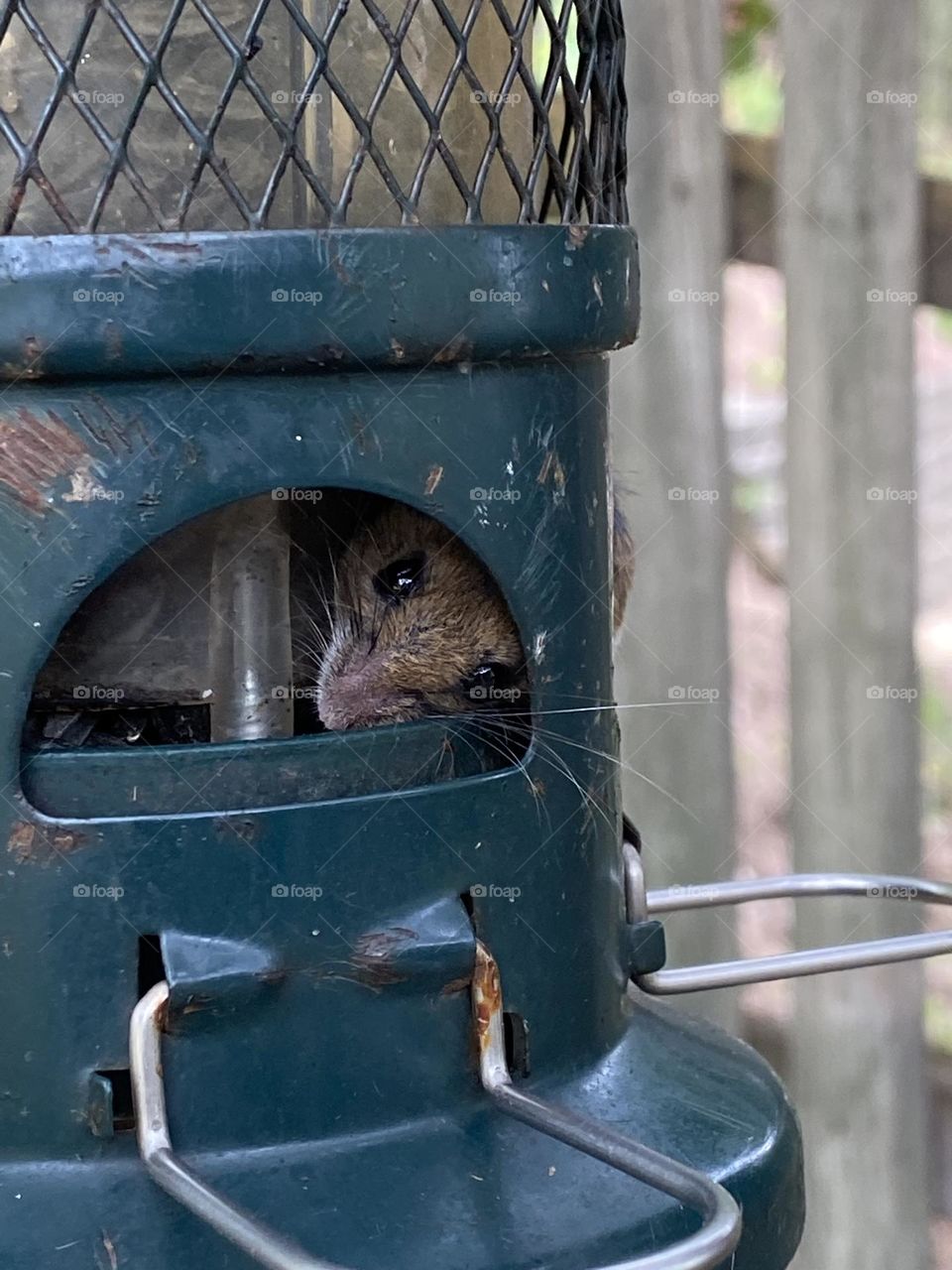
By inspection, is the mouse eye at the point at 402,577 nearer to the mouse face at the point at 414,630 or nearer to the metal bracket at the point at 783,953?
the mouse face at the point at 414,630

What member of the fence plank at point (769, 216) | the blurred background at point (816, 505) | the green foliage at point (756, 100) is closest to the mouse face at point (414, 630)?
the blurred background at point (816, 505)

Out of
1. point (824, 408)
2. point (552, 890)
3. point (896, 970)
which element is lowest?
point (896, 970)

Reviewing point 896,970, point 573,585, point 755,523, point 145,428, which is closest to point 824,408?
point 896,970

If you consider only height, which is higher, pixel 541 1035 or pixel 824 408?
pixel 824 408

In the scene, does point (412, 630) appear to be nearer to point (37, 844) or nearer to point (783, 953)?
point (783, 953)

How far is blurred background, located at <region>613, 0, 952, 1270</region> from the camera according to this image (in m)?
2.80

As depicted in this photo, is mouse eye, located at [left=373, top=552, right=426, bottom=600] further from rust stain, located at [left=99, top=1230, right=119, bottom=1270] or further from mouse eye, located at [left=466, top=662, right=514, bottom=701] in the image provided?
rust stain, located at [left=99, top=1230, right=119, bottom=1270]

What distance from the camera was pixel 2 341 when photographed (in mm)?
1297

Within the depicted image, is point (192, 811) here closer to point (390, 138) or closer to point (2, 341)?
point (2, 341)

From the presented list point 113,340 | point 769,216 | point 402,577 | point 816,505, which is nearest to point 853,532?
point 816,505

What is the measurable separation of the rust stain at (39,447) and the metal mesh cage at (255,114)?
5.3 inches

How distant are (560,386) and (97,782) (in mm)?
477

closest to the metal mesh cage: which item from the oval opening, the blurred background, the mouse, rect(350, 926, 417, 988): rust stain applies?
the oval opening

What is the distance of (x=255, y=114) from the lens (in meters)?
1.43
